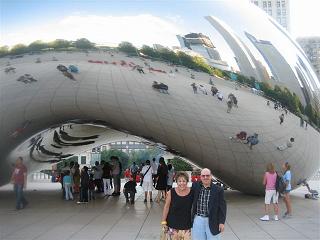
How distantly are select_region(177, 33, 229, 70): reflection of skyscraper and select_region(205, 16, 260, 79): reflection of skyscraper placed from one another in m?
0.30

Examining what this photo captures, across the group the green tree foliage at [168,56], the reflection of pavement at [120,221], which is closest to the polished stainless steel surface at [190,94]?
the green tree foliage at [168,56]

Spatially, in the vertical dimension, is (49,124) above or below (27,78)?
below

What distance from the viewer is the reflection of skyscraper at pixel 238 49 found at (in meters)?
8.54

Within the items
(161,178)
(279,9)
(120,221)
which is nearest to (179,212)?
(120,221)

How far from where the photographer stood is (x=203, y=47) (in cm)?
840

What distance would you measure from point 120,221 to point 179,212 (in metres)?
3.82

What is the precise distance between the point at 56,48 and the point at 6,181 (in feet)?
22.9

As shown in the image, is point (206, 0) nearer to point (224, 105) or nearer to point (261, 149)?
point (224, 105)

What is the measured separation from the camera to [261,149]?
9.33 m

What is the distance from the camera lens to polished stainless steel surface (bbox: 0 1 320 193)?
27.6ft

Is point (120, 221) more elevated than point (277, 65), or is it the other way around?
point (277, 65)

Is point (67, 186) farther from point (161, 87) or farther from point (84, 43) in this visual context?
point (84, 43)

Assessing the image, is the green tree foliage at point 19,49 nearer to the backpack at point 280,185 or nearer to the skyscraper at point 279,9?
the backpack at point 280,185

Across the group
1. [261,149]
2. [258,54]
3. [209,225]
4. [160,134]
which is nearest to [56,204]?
[160,134]
